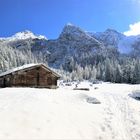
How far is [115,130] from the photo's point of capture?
20000 millimetres

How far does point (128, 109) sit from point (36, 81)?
2300 centimetres

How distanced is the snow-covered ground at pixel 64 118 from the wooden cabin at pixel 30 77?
64.0 ft

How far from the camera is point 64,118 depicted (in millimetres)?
20141

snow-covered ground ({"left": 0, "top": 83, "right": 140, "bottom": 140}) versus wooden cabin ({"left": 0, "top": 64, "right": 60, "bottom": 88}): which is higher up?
wooden cabin ({"left": 0, "top": 64, "right": 60, "bottom": 88})

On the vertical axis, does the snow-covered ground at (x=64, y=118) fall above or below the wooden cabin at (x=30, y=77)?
below

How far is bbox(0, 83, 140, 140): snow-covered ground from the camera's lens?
17.5m

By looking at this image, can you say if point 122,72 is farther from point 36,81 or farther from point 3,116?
point 3,116

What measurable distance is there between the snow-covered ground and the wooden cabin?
1950cm

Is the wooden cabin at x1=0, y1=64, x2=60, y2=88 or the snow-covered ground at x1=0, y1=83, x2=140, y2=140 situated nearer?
the snow-covered ground at x1=0, y1=83, x2=140, y2=140

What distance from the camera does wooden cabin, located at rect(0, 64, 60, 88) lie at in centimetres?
4528

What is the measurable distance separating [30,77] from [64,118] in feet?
87.9

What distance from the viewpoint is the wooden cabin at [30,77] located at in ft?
149

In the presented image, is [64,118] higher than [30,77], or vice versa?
[30,77]

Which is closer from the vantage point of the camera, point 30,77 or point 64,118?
point 64,118
